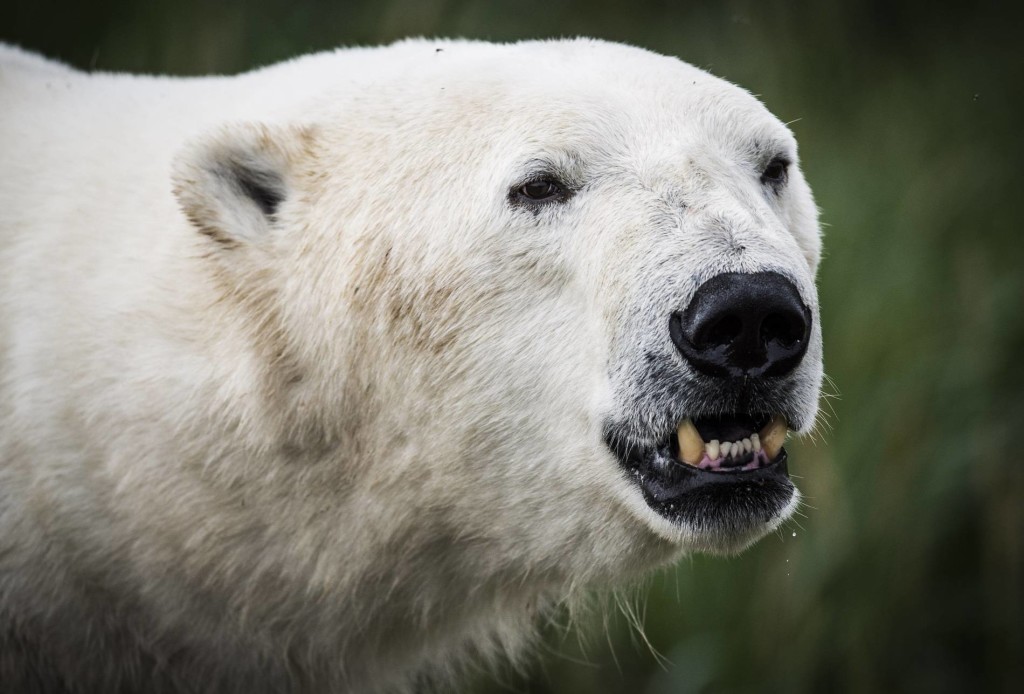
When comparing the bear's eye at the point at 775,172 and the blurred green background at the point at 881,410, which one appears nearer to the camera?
the bear's eye at the point at 775,172

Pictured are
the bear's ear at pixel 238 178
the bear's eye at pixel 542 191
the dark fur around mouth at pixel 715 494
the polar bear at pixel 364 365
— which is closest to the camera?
the dark fur around mouth at pixel 715 494

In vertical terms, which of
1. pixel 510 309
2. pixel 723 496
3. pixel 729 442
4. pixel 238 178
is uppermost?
pixel 238 178

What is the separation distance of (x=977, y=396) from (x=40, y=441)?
3.35 m

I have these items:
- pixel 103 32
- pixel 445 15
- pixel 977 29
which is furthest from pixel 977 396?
pixel 103 32

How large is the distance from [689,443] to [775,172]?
31.8 inches

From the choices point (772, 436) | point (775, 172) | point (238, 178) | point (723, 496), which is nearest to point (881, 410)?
point (775, 172)

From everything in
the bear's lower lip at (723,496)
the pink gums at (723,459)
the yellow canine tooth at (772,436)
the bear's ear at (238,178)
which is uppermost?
the bear's ear at (238,178)

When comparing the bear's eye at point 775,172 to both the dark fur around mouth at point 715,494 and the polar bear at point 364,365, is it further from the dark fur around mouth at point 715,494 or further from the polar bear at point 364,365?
the dark fur around mouth at point 715,494

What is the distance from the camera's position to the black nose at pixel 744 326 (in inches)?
84.4

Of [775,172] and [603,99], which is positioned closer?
[603,99]

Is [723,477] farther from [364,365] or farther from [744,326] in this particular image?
[364,365]

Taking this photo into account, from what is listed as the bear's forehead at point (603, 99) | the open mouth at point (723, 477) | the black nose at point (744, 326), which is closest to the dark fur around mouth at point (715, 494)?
the open mouth at point (723, 477)

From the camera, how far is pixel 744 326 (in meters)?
2.17

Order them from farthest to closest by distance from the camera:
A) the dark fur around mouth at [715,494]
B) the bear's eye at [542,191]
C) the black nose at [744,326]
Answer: the bear's eye at [542,191] < the dark fur around mouth at [715,494] < the black nose at [744,326]
